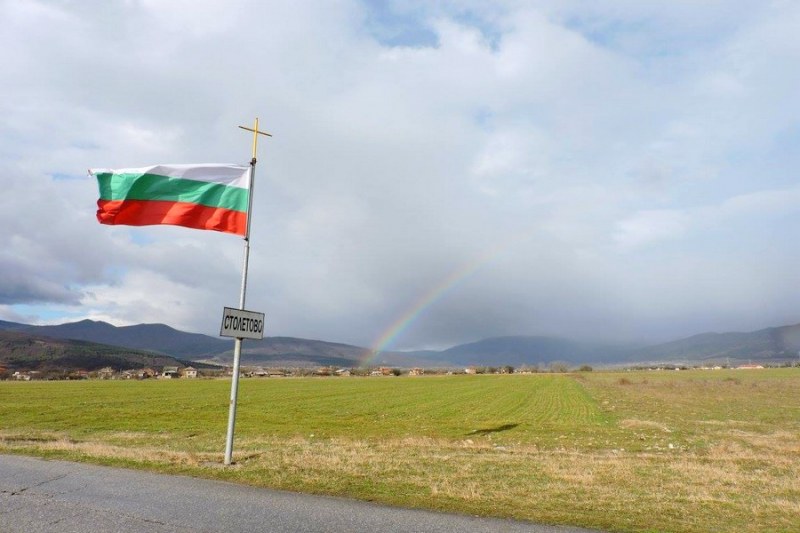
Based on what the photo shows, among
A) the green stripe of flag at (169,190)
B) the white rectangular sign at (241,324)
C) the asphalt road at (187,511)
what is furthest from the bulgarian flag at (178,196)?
the asphalt road at (187,511)

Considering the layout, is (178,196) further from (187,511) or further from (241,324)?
(187,511)

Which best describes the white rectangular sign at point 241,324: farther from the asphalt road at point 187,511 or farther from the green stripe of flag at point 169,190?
the asphalt road at point 187,511

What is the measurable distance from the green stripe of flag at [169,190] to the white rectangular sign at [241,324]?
2695 millimetres

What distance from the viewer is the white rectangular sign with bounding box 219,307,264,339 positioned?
12.0 meters

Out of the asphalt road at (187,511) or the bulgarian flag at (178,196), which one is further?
the bulgarian flag at (178,196)

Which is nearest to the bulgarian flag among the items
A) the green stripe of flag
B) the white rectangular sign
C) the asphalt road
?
the green stripe of flag

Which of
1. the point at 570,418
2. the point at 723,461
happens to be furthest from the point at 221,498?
the point at 570,418

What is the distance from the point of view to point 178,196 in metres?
13.1

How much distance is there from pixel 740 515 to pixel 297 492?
7.45m

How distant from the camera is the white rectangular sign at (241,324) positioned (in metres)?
12.0

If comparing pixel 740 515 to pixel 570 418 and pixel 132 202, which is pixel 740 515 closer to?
pixel 132 202

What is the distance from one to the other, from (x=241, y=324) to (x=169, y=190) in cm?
386

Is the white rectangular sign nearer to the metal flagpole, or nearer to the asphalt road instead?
the metal flagpole

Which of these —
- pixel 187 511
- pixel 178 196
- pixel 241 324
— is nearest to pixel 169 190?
pixel 178 196
